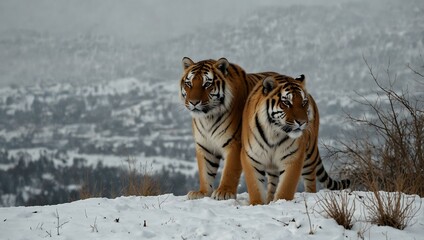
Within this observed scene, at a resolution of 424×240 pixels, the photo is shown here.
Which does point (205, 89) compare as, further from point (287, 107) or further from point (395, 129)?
point (395, 129)

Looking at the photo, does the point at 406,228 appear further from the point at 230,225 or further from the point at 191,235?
the point at 191,235

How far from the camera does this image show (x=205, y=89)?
8047 millimetres

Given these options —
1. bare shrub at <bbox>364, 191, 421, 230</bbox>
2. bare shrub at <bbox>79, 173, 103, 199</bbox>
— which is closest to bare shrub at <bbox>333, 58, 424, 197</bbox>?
bare shrub at <bbox>364, 191, 421, 230</bbox>

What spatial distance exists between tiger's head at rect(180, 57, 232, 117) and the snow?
60.5 inches

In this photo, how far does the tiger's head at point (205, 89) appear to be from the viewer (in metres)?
7.97

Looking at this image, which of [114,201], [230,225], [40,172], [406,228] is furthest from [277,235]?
[40,172]

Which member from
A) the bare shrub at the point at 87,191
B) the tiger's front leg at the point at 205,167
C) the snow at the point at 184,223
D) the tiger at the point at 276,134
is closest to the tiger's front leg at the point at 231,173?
the tiger at the point at 276,134

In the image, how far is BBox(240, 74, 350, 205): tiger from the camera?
704 centimetres

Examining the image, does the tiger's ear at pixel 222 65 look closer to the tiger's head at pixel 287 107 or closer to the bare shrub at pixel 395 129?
the tiger's head at pixel 287 107

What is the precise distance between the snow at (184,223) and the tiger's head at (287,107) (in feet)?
3.51

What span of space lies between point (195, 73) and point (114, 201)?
93.2 inches

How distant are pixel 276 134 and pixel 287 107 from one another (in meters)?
0.48

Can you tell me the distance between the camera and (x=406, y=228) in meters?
5.61

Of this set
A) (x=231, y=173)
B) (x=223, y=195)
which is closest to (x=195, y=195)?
(x=223, y=195)
